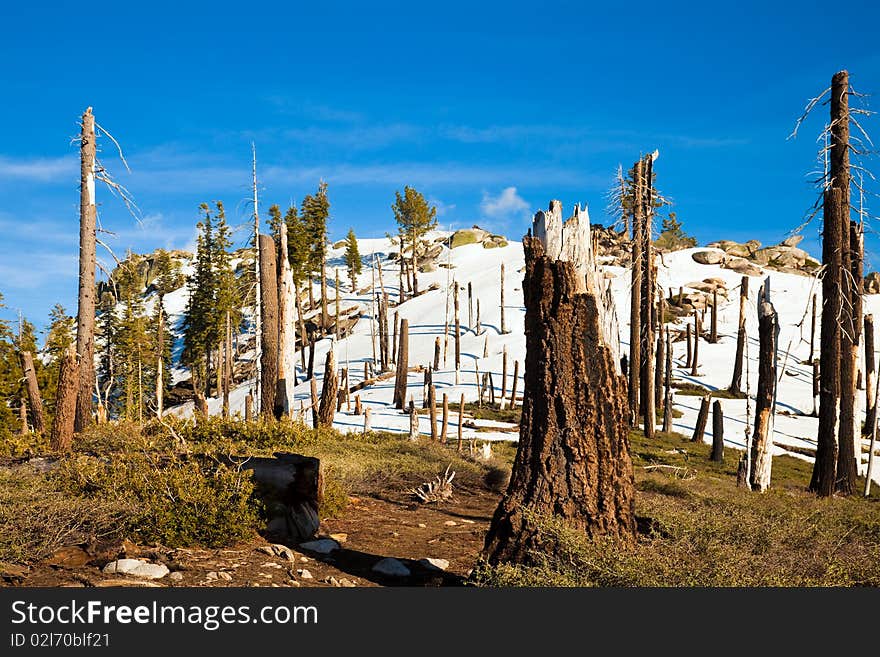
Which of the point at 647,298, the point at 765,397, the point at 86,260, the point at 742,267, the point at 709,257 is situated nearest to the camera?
the point at 765,397

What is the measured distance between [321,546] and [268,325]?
41.4ft

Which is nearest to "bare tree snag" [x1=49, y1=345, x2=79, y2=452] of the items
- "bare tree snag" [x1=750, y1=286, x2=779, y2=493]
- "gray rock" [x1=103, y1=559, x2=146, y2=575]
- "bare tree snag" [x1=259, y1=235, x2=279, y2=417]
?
"bare tree snag" [x1=259, y1=235, x2=279, y2=417]

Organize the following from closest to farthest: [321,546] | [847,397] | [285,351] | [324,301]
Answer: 1. [321,546]
2. [847,397]
3. [285,351]
4. [324,301]

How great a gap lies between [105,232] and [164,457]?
941 centimetres

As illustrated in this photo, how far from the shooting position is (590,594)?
589 cm

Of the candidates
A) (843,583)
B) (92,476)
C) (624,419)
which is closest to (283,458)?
(92,476)

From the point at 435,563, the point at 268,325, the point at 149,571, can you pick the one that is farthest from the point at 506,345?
the point at 149,571

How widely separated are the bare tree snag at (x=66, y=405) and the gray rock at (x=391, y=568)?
9.82 metres

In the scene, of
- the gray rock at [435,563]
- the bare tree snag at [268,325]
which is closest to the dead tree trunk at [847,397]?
the gray rock at [435,563]

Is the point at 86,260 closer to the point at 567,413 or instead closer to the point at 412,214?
the point at 567,413

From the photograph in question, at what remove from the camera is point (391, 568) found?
7887mm

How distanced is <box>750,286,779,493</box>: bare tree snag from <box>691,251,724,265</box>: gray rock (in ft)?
218

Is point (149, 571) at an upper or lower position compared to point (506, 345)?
lower

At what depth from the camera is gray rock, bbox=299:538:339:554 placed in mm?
8531
